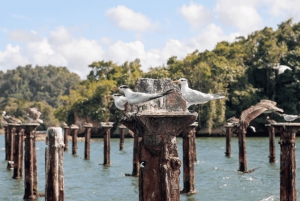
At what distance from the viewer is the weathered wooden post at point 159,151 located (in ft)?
19.2

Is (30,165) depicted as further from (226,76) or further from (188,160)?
(226,76)

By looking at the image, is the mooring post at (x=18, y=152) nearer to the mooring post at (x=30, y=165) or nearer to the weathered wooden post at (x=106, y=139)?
the mooring post at (x=30, y=165)

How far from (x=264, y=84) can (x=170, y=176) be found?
185 feet

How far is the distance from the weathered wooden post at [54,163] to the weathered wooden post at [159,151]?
4.58 m

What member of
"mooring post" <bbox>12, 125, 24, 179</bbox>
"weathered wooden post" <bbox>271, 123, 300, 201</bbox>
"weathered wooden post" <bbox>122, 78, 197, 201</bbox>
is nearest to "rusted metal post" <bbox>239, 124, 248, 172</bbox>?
"mooring post" <bbox>12, 125, 24, 179</bbox>

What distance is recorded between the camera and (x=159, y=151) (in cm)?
595

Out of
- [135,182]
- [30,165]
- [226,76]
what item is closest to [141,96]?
[30,165]

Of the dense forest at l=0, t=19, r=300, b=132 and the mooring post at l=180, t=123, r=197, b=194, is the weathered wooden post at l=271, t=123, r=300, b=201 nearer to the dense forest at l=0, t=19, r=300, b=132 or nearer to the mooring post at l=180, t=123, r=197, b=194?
the mooring post at l=180, t=123, r=197, b=194

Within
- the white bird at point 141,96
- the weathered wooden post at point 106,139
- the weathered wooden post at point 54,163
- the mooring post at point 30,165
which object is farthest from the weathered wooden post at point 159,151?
the weathered wooden post at point 106,139

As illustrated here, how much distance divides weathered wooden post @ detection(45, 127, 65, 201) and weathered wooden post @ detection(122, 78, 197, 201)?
15.0 feet

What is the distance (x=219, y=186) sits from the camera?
71.4 feet

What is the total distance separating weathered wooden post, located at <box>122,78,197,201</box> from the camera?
19.2 feet

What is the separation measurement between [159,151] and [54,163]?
5.15 metres

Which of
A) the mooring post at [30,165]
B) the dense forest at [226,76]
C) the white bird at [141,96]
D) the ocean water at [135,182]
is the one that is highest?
the dense forest at [226,76]
